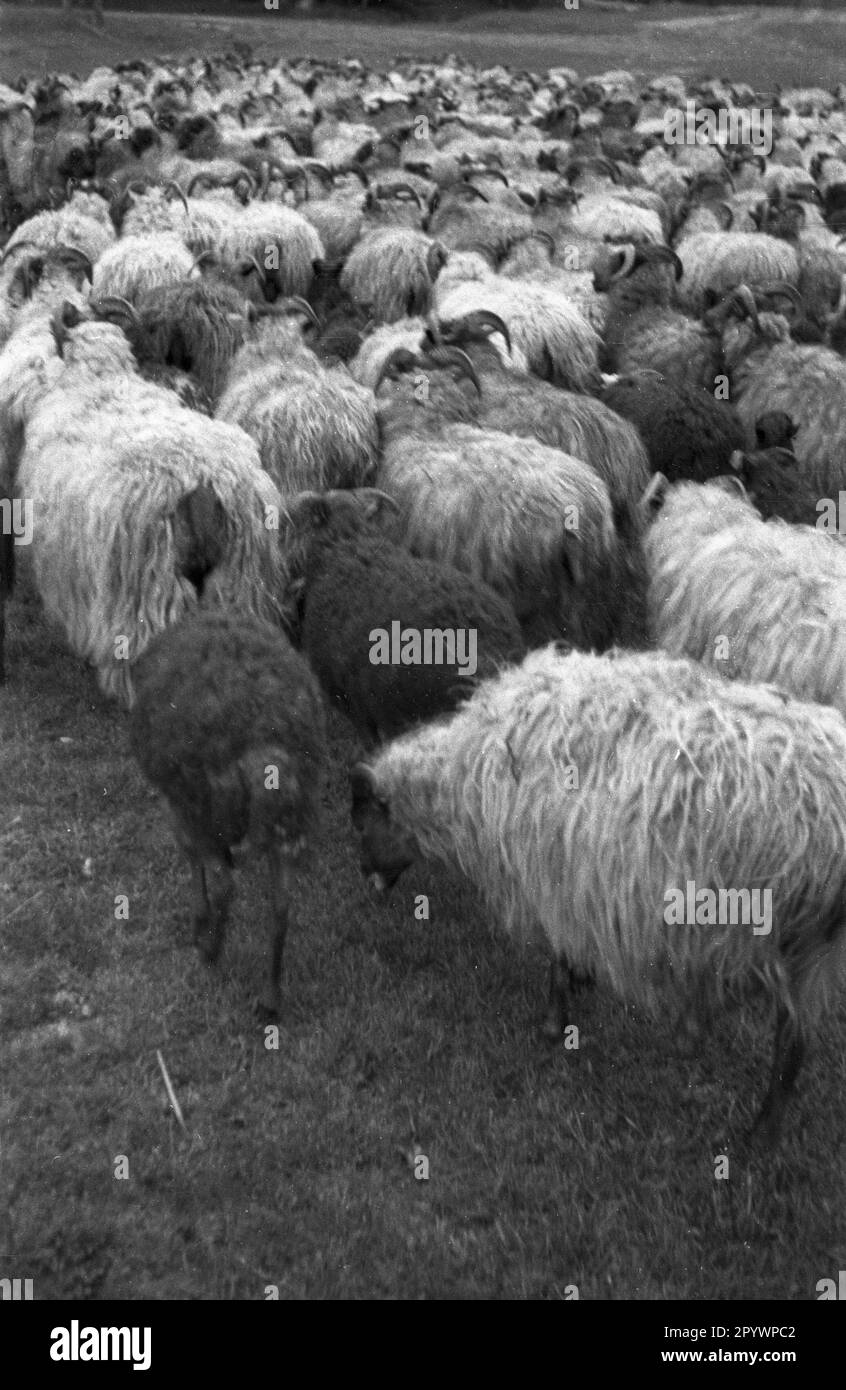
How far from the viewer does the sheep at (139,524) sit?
5.01m

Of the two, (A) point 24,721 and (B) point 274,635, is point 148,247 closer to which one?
(A) point 24,721

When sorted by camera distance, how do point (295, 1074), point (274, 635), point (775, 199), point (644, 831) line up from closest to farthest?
1. point (644, 831)
2. point (295, 1074)
3. point (274, 635)
4. point (775, 199)

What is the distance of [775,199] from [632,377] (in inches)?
273

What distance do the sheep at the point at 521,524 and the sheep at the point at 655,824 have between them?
1.42 m

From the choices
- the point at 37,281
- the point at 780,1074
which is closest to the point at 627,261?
the point at 37,281

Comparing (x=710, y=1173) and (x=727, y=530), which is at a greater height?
(x=727, y=530)

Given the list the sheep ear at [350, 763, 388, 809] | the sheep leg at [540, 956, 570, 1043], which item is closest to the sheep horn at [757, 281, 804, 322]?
the sheep ear at [350, 763, 388, 809]

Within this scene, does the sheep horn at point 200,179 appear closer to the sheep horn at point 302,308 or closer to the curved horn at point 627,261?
the curved horn at point 627,261

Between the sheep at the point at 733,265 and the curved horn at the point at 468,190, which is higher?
the curved horn at the point at 468,190

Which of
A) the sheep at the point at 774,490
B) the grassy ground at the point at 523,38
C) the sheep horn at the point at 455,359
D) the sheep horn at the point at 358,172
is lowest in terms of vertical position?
the sheep at the point at 774,490

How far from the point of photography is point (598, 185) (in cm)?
1350

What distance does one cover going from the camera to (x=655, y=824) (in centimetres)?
341

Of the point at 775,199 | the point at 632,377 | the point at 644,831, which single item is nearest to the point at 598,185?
the point at 775,199

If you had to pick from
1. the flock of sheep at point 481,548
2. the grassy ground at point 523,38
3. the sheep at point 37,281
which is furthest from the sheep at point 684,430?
the grassy ground at point 523,38
